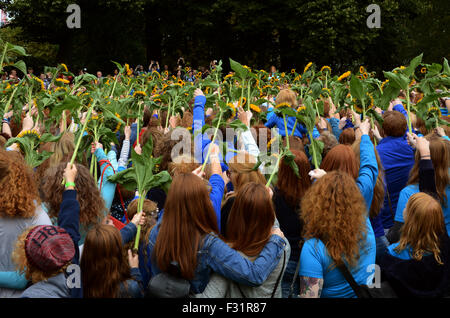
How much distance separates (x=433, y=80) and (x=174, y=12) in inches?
1094

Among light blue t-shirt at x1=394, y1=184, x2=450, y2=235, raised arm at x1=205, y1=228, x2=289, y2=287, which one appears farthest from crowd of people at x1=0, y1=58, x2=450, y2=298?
light blue t-shirt at x1=394, y1=184, x2=450, y2=235

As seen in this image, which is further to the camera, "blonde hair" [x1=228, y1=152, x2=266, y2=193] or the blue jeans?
"blonde hair" [x1=228, y1=152, x2=266, y2=193]

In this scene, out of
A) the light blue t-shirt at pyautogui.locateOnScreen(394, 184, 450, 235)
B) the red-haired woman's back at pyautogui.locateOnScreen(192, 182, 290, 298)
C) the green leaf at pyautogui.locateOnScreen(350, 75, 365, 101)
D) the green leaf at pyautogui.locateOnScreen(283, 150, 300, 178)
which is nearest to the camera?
the red-haired woman's back at pyautogui.locateOnScreen(192, 182, 290, 298)

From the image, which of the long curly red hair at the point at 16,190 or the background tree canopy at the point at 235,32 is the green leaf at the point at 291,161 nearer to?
the long curly red hair at the point at 16,190

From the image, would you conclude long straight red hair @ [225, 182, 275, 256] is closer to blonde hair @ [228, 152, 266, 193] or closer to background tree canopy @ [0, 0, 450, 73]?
blonde hair @ [228, 152, 266, 193]

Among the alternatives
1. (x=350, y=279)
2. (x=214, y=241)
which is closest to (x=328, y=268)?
(x=350, y=279)

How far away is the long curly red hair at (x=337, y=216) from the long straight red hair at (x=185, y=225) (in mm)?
688

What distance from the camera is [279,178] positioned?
3.85m

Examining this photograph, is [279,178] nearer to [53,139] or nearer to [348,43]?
[53,139]

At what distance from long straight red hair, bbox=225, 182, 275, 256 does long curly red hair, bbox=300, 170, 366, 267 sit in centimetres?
33

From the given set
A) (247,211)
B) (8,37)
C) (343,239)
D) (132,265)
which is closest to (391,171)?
(343,239)

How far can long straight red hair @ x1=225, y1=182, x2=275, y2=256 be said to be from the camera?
2914mm

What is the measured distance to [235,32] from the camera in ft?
107

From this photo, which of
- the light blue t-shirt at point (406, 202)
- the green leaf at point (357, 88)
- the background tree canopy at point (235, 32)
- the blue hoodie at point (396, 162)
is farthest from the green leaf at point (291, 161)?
the background tree canopy at point (235, 32)
